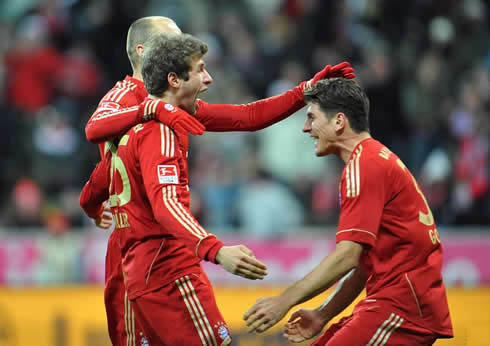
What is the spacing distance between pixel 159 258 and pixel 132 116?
70 centimetres

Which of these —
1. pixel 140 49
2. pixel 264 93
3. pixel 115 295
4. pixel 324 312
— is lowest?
pixel 324 312

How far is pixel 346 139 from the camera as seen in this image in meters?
3.73

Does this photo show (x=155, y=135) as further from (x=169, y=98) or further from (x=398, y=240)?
(x=398, y=240)

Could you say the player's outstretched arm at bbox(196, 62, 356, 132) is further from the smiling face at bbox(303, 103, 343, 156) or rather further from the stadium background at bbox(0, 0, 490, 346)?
the stadium background at bbox(0, 0, 490, 346)

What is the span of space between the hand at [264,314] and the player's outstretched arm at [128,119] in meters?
0.88

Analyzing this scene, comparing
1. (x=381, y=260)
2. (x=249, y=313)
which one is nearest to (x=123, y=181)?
Answer: (x=249, y=313)

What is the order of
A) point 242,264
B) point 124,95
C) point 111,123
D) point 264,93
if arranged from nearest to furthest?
point 242,264 < point 111,123 < point 124,95 < point 264,93

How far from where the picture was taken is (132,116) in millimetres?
3779

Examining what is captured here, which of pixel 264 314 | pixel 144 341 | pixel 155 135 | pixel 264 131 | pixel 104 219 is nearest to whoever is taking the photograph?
pixel 264 314

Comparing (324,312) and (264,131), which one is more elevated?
(264,131)

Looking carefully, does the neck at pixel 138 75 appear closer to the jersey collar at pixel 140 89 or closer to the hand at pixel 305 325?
the jersey collar at pixel 140 89

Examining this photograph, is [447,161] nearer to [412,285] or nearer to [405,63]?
[405,63]

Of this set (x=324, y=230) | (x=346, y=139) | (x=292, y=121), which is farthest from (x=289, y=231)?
(x=346, y=139)

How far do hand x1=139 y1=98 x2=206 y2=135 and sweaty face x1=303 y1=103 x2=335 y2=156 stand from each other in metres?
0.56
